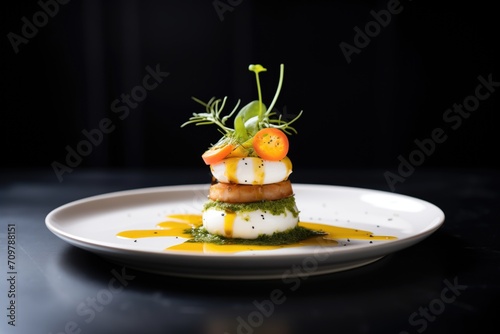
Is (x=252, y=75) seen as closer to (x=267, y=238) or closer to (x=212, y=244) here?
(x=267, y=238)

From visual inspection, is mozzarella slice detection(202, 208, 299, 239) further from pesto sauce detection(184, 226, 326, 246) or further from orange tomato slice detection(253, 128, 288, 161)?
orange tomato slice detection(253, 128, 288, 161)

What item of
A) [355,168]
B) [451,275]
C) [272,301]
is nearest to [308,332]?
[272,301]

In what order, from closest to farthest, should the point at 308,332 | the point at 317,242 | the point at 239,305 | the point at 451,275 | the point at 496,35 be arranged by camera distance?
the point at 308,332 → the point at 239,305 → the point at 451,275 → the point at 317,242 → the point at 496,35

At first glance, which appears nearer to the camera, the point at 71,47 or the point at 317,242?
the point at 317,242

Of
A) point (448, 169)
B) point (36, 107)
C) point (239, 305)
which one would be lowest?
point (448, 169)

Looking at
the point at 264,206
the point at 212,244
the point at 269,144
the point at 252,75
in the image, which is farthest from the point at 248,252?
the point at 252,75

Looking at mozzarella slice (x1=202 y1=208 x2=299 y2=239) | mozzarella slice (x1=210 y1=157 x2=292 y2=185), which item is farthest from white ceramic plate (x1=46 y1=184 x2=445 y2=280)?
mozzarella slice (x1=210 y1=157 x2=292 y2=185)

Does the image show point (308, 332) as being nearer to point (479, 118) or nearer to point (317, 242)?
point (317, 242)
